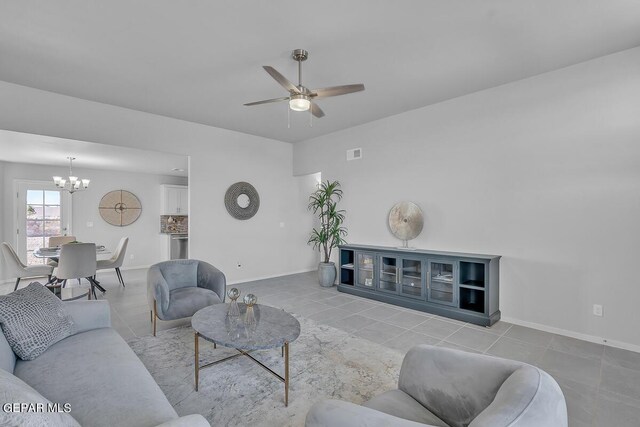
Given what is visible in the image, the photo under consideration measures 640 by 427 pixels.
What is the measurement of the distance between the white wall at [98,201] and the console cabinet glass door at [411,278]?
20.2ft

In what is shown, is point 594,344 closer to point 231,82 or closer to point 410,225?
point 410,225

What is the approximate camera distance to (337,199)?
5.87m

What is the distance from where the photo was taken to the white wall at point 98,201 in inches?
243

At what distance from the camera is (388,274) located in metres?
4.66

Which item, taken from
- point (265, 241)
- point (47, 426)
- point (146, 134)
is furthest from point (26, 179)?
point (47, 426)

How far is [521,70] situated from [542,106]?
19.3 inches

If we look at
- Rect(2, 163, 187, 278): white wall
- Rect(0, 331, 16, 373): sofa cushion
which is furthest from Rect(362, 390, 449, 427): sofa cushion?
Rect(2, 163, 187, 278): white wall

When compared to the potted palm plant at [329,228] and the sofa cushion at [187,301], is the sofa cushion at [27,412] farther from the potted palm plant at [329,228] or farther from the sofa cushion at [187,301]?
the potted palm plant at [329,228]

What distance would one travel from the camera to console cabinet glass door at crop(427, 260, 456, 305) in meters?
3.94

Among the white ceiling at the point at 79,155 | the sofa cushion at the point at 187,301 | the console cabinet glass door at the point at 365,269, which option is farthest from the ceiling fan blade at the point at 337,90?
the white ceiling at the point at 79,155

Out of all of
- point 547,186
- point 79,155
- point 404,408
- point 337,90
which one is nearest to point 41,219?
point 79,155

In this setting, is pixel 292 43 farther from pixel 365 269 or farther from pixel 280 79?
pixel 365 269

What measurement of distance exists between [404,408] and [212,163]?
5.05 m

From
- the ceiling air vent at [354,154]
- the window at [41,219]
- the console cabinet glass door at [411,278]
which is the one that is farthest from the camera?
the window at [41,219]
